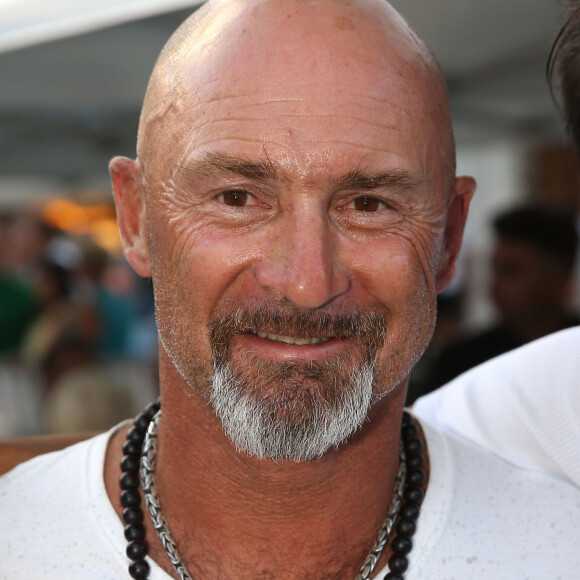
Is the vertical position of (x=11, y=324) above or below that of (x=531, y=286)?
below

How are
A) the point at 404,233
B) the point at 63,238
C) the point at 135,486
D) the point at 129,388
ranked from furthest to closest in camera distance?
the point at 63,238, the point at 129,388, the point at 135,486, the point at 404,233

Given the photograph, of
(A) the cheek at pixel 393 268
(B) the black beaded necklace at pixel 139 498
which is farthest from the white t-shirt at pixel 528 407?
(A) the cheek at pixel 393 268

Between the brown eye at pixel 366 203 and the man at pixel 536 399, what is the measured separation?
746mm

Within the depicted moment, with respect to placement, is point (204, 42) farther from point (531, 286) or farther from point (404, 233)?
point (531, 286)

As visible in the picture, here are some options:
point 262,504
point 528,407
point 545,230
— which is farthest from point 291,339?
point 545,230

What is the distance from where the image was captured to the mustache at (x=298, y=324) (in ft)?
5.47

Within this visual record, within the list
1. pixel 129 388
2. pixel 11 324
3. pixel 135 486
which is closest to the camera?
pixel 135 486

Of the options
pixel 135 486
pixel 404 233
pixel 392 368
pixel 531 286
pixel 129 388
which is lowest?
pixel 129 388

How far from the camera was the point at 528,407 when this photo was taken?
217 cm

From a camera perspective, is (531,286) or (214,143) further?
(531,286)

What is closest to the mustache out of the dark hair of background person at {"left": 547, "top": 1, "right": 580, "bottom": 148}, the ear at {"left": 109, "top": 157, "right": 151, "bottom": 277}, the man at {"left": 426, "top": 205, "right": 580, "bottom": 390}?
the ear at {"left": 109, "top": 157, "right": 151, "bottom": 277}

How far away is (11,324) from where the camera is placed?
6.01 meters

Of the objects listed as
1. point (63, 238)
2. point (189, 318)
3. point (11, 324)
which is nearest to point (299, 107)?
point (189, 318)

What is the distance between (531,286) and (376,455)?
289 centimetres
